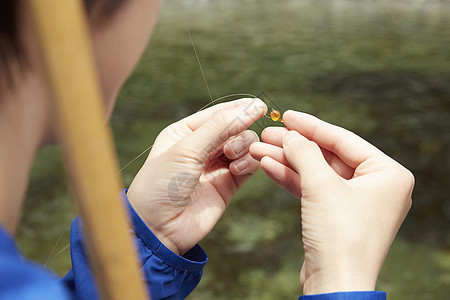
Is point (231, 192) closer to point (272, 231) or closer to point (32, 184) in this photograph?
point (272, 231)

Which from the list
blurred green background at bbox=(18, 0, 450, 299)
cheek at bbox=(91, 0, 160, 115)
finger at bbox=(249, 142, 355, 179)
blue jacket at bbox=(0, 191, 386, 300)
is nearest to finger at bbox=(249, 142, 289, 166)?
finger at bbox=(249, 142, 355, 179)

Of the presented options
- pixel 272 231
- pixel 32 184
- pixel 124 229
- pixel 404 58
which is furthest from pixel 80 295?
pixel 404 58

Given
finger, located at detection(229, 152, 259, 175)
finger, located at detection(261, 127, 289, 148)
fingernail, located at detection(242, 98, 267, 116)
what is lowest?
finger, located at detection(229, 152, 259, 175)

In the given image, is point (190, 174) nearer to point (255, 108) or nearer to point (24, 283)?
point (255, 108)

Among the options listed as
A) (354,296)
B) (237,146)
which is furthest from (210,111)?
(354,296)

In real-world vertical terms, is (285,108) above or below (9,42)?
below

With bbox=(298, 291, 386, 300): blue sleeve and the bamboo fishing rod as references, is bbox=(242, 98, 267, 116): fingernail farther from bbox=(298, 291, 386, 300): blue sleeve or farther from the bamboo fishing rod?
the bamboo fishing rod

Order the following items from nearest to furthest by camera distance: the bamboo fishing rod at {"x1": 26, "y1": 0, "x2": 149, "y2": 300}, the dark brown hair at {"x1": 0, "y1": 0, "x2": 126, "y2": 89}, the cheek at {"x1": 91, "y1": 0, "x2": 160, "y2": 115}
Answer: the bamboo fishing rod at {"x1": 26, "y1": 0, "x2": 149, "y2": 300} → the dark brown hair at {"x1": 0, "y1": 0, "x2": 126, "y2": 89} → the cheek at {"x1": 91, "y1": 0, "x2": 160, "y2": 115}
